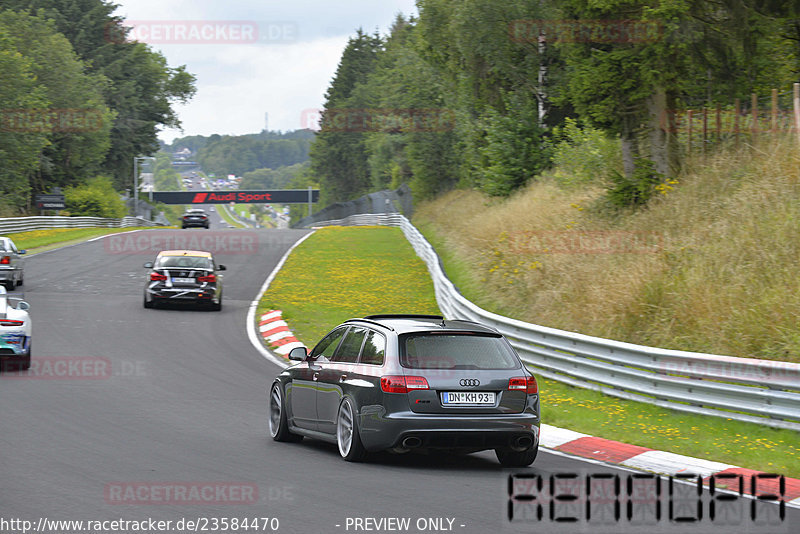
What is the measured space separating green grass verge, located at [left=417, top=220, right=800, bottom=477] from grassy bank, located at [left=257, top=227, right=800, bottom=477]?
0.4 inches

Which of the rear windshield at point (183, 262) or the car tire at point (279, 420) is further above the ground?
the rear windshield at point (183, 262)

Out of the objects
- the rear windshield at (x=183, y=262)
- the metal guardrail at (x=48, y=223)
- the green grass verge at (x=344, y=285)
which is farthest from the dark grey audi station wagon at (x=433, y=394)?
the metal guardrail at (x=48, y=223)

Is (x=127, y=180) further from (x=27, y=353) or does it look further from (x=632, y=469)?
(x=632, y=469)

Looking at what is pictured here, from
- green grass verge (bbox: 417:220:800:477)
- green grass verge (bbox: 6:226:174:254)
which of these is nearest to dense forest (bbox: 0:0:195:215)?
green grass verge (bbox: 6:226:174:254)

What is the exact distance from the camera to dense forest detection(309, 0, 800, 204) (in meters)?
22.8

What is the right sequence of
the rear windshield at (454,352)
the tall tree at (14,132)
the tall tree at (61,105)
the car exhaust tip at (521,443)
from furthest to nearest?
the tall tree at (61,105) → the tall tree at (14,132) → the rear windshield at (454,352) → the car exhaust tip at (521,443)

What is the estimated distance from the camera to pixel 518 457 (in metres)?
9.38

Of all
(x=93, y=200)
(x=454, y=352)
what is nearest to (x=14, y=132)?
(x=93, y=200)

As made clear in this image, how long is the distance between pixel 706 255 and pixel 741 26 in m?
9.16

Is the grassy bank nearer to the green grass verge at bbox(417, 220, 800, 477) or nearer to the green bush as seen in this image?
the green grass verge at bbox(417, 220, 800, 477)

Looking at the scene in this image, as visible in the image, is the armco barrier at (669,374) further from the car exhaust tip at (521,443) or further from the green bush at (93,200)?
the green bush at (93,200)

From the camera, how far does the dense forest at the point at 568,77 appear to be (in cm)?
2280

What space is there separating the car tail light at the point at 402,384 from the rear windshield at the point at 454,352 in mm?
136

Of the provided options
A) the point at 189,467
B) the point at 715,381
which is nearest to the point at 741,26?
the point at 715,381
